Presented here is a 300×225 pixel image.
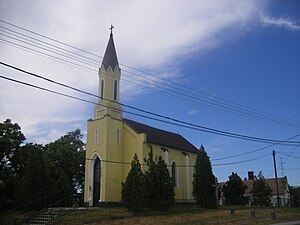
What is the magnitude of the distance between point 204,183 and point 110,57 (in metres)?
16.4

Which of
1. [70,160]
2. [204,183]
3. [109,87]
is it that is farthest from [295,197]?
[109,87]

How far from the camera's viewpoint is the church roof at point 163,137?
4006 centimetres

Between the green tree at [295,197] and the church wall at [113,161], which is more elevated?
the church wall at [113,161]

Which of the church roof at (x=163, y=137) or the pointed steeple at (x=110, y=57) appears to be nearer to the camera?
the pointed steeple at (x=110, y=57)

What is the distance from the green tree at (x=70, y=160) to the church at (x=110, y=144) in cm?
1055

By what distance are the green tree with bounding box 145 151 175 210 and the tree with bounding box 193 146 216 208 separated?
229 inches

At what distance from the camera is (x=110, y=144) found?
1460 inches

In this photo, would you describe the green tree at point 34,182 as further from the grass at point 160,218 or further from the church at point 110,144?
the grass at point 160,218

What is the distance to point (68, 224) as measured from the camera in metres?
24.4

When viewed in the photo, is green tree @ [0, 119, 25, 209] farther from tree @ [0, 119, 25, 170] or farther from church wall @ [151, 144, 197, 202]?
church wall @ [151, 144, 197, 202]

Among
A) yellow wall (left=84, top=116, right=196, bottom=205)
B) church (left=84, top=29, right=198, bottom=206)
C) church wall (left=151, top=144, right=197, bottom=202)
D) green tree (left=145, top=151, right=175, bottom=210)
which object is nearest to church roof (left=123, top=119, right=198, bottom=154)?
church (left=84, top=29, right=198, bottom=206)

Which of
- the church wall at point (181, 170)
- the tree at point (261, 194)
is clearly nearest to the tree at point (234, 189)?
the tree at point (261, 194)

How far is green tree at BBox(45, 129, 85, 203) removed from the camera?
47.8 meters

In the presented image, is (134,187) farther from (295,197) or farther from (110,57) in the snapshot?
(295,197)
